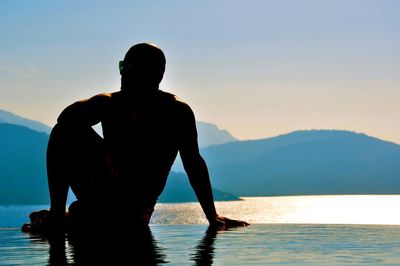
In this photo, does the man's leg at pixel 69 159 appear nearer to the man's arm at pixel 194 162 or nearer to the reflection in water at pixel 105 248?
the reflection in water at pixel 105 248

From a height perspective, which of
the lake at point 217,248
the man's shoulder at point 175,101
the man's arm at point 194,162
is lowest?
the lake at point 217,248

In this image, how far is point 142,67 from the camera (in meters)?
10.2

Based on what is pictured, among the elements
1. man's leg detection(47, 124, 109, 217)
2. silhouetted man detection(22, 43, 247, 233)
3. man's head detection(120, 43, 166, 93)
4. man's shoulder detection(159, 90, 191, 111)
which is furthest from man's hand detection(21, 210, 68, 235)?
man's shoulder detection(159, 90, 191, 111)

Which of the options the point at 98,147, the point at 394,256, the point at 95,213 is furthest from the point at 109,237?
the point at 394,256

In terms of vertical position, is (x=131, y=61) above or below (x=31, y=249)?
above

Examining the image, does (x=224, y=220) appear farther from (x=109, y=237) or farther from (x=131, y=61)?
(x=131, y=61)

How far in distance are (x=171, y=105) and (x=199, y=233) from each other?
207 centimetres

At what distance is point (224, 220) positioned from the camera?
1109 centimetres

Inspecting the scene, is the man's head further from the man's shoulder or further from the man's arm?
the man's arm

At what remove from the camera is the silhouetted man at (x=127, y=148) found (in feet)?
31.6

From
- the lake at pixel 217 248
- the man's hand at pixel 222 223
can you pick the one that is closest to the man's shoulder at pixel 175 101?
the man's hand at pixel 222 223

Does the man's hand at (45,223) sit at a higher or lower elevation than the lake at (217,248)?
higher

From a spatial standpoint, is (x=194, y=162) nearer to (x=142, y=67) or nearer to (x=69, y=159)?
(x=142, y=67)

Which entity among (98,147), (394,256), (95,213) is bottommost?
(394,256)
